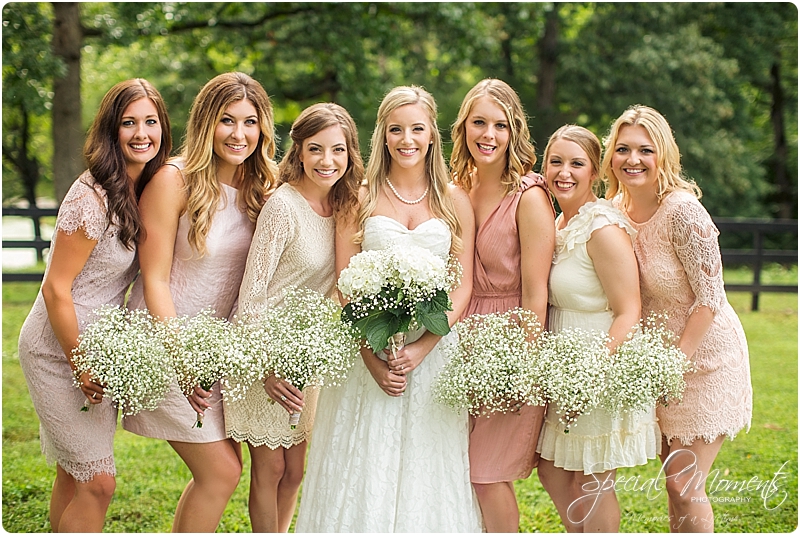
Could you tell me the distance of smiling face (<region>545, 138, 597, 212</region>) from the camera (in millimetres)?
4316

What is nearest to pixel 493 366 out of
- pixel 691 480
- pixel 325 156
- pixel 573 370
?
pixel 573 370

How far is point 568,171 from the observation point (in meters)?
4.33

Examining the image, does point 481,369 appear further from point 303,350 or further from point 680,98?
point 680,98

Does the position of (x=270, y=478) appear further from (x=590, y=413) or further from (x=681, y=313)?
(x=681, y=313)

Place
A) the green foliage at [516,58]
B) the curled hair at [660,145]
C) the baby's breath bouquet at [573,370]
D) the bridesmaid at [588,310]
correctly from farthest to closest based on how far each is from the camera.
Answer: the green foliage at [516,58] → the curled hair at [660,145] → the bridesmaid at [588,310] → the baby's breath bouquet at [573,370]

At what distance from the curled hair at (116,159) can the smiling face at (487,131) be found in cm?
193

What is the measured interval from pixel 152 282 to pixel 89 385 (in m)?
0.66

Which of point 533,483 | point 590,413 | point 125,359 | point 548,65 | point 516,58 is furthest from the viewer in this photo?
point 516,58

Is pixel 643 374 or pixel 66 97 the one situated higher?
pixel 66 97

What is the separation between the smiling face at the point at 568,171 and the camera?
4.32 metres

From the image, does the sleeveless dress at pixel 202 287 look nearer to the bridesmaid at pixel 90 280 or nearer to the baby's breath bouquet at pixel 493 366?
the bridesmaid at pixel 90 280

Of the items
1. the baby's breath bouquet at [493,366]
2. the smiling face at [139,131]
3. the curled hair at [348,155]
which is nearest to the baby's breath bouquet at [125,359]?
the smiling face at [139,131]

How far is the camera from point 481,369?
387 cm

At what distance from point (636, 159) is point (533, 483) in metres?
3.76
